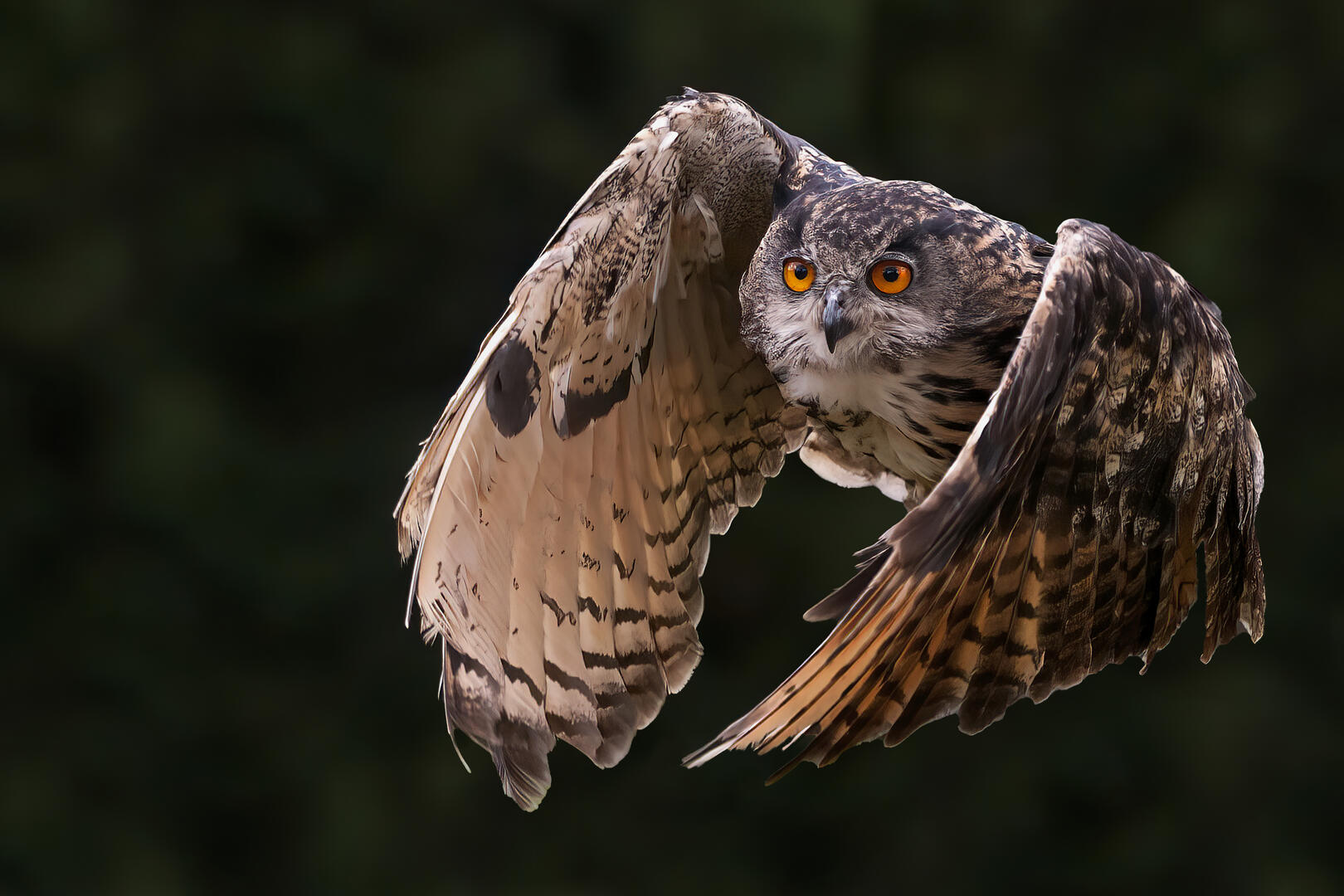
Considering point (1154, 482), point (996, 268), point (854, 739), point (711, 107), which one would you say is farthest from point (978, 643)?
point (711, 107)

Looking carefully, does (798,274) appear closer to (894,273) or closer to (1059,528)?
(894,273)

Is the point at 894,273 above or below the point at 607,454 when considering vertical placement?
above

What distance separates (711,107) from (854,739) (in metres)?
0.74

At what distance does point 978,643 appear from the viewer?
1.11m

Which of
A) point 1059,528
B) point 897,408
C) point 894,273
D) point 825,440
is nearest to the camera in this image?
point 1059,528

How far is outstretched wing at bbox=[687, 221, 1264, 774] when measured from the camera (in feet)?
3.16

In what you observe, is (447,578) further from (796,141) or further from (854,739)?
(796,141)

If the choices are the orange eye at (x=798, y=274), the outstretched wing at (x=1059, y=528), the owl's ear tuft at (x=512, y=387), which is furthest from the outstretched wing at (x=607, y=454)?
the outstretched wing at (x=1059, y=528)

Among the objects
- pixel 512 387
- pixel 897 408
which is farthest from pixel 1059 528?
pixel 512 387

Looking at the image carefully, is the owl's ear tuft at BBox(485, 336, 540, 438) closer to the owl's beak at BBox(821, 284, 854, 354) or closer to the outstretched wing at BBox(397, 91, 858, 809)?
the outstretched wing at BBox(397, 91, 858, 809)

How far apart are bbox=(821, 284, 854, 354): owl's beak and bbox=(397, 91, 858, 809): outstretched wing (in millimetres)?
222

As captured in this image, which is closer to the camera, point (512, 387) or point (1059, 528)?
point (1059, 528)

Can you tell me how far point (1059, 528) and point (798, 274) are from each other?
41cm

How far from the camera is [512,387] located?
133 centimetres
